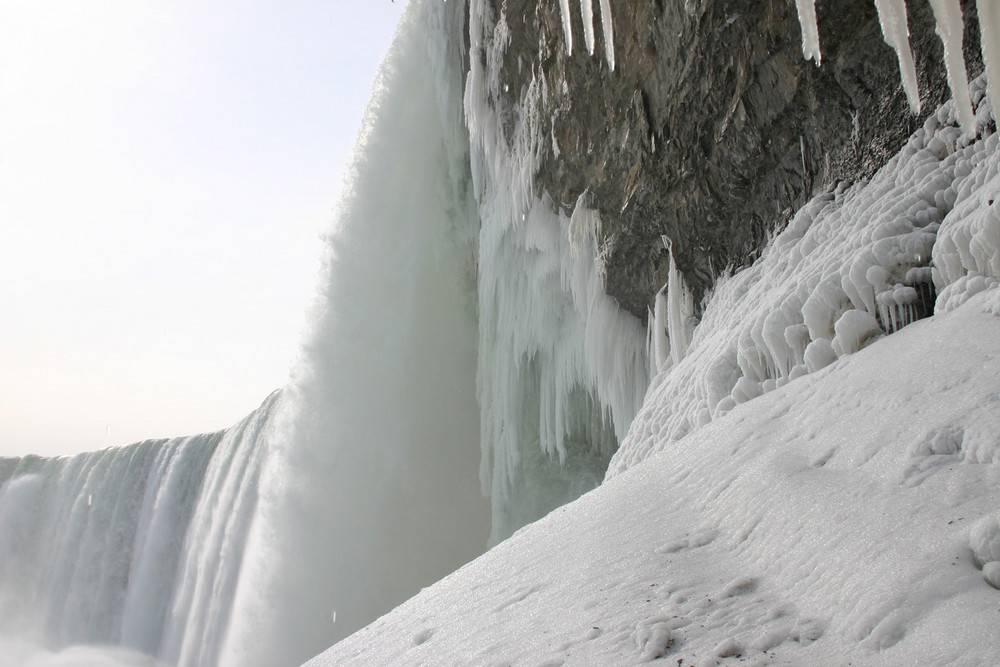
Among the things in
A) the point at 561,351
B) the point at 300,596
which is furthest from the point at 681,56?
the point at 300,596

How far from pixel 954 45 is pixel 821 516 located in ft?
3.93

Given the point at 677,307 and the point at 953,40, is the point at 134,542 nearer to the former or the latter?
the point at 677,307

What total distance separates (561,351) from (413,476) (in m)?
2.04

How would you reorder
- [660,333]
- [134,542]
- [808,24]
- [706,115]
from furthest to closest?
1. [134,542]
2. [660,333]
3. [706,115]
4. [808,24]

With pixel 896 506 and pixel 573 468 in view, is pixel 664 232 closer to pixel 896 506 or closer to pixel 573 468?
pixel 573 468

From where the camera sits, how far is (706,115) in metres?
4.94

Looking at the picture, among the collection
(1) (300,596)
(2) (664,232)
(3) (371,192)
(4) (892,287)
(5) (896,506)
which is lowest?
(1) (300,596)

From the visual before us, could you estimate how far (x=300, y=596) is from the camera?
649 centimetres

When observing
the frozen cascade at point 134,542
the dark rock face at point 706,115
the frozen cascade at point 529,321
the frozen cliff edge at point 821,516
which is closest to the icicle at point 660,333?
the dark rock face at point 706,115

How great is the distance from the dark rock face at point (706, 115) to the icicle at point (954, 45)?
1950mm

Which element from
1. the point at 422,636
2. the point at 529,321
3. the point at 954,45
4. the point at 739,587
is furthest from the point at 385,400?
the point at 954,45

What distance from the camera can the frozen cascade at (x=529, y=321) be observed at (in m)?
6.75

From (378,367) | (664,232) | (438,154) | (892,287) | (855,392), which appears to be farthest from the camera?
(438,154)

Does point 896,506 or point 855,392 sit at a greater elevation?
point 855,392
